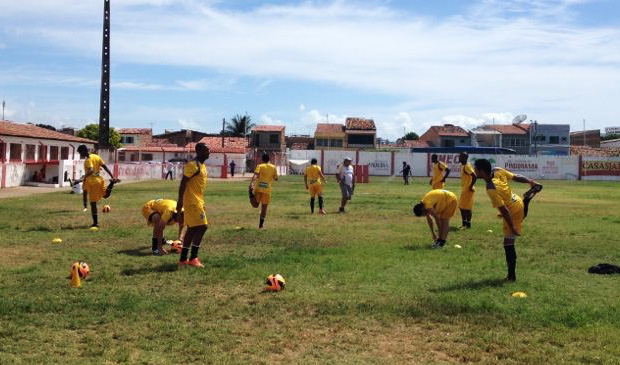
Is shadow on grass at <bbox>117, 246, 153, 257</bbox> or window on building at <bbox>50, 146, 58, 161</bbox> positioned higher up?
window on building at <bbox>50, 146, 58, 161</bbox>

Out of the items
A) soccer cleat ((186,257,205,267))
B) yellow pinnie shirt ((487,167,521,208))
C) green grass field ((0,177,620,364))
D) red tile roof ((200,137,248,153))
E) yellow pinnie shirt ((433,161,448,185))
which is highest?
red tile roof ((200,137,248,153))

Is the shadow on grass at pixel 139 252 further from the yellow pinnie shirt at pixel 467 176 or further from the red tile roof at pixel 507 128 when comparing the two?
the red tile roof at pixel 507 128

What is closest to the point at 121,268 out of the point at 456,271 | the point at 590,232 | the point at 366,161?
the point at 456,271

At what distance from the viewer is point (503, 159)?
59.4 meters

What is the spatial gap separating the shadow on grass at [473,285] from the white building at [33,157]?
93.8 ft

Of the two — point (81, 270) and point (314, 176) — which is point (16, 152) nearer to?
point (314, 176)

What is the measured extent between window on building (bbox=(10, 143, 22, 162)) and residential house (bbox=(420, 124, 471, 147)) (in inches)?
2854

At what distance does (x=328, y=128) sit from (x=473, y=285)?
91018 mm

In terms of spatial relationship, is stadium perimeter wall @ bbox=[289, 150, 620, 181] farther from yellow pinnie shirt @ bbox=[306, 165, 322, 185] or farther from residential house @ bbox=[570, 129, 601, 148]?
residential house @ bbox=[570, 129, 601, 148]

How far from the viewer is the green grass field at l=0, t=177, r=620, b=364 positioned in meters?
5.39

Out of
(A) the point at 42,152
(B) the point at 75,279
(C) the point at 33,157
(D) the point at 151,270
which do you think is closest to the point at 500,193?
(D) the point at 151,270

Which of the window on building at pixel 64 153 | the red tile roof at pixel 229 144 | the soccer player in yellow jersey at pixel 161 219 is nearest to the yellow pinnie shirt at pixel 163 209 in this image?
the soccer player in yellow jersey at pixel 161 219

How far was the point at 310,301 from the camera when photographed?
7109mm

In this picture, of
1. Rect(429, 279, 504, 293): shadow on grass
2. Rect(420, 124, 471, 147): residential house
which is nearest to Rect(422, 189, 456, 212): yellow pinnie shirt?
Rect(429, 279, 504, 293): shadow on grass
